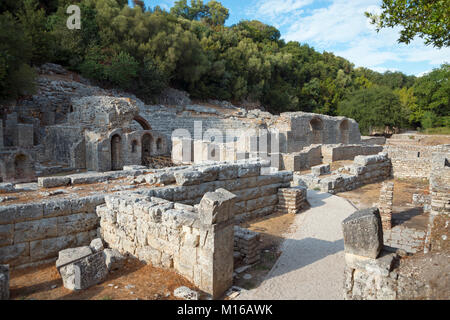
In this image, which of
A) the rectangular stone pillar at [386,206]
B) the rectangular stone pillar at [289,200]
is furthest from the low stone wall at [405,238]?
the rectangular stone pillar at [289,200]

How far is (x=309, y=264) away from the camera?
5457mm

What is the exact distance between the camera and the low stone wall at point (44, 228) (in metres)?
4.97

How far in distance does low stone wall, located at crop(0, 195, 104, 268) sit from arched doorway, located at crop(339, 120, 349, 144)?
25085mm

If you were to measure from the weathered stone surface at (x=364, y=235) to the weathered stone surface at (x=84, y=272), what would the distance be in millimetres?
3416

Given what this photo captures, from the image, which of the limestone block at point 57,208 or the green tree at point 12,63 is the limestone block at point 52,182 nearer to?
the limestone block at point 57,208

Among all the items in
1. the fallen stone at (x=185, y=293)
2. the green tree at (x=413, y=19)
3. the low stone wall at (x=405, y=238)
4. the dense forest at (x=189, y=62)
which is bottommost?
the low stone wall at (x=405, y=238)

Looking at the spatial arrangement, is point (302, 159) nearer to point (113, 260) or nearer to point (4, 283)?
point (113, 260)

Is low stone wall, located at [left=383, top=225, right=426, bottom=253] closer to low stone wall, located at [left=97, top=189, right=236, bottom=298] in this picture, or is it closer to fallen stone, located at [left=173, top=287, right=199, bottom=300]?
low stone wall, located at [left=97, top=189, right=236, bottom=298]

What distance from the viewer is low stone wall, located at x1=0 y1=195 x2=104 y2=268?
16.3 feet

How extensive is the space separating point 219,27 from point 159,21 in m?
17.6

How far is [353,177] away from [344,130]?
16.7 meters

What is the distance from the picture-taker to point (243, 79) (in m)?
41.0

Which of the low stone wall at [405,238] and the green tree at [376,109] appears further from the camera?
the green tree at [376,109]

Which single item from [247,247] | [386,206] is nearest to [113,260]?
[247,247]
